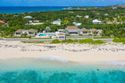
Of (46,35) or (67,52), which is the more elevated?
(46,35)

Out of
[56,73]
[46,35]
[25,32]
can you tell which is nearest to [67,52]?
[56,73]

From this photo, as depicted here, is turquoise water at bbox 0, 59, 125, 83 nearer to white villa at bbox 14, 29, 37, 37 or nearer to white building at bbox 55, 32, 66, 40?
white building at bbox 55, 32, 66, 40

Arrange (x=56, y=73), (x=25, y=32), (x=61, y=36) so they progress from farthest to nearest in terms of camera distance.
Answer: (x=25, y=32) < (x=61, y=36) < (x=56, y=73)

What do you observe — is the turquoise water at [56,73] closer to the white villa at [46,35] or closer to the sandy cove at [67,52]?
the sandy cove at [67,52]

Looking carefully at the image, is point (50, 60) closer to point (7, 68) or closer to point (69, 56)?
point (69, 56)

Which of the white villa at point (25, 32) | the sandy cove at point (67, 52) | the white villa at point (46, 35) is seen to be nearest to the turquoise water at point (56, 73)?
the sandy cove at point (67, 52)

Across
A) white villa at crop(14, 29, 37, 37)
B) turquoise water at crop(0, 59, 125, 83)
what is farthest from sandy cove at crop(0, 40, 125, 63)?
white villa at crop(14, 29, 37, 37)

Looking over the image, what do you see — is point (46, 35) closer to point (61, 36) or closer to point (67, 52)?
point (61, 36)
